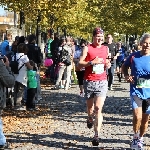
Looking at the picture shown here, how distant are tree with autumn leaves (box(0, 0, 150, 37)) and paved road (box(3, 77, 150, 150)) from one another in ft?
15.6

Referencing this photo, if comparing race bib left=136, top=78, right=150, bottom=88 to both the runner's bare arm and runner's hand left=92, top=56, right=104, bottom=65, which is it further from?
the runner's bare arm

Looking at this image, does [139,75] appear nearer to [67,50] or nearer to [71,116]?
[71,116]

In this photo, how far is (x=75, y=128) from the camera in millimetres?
9617

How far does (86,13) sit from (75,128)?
3712 centimetres

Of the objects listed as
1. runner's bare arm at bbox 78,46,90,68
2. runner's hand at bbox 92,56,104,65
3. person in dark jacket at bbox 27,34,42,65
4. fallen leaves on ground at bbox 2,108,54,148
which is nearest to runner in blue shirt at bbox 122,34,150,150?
runner's hand at bbox 92,56,104,65

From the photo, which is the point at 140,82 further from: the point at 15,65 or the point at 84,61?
the point at 15,65

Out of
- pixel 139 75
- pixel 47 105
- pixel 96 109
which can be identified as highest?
pixel 139 75

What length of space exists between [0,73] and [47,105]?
20.1 ft

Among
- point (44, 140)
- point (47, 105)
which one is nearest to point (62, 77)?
point (47, 105)

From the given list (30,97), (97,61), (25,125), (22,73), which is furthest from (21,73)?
(97,61)

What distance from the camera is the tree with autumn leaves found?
2084cm

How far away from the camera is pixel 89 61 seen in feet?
26.5

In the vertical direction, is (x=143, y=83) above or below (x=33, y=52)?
below

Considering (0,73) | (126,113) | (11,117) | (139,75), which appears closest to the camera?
(0,73)
